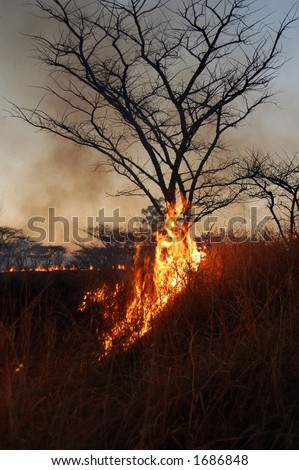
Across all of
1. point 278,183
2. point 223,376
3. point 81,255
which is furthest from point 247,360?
point 81,255

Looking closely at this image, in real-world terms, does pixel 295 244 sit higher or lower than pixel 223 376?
higher

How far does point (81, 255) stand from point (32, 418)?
1878 centimetres

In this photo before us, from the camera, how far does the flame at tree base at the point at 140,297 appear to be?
6145 mm

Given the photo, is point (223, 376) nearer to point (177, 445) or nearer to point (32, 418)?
point (177, 445)

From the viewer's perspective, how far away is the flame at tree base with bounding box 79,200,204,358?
614cm

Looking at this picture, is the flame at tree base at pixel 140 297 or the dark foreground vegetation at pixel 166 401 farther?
the flame at tree base at pixel 140 297

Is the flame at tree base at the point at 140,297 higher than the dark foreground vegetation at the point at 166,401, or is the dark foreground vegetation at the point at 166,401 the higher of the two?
the flame at tree base at the point at 140,297

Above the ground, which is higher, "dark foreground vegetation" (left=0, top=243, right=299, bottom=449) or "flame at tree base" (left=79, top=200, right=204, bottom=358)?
"flame at tree base" (left=79, top=200, right=204, bottom=358)

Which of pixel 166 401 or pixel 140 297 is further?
pixel 140 297

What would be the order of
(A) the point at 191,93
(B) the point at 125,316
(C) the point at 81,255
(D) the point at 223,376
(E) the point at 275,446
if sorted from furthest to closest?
(C) the point at 81,255 < (A) the point at 191,93 < (B) the point at 125,316 < (D) the point at 223,376 < (E) the point at 275,446

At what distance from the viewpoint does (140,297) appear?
685 cm

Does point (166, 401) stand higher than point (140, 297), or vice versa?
point (140, 297)

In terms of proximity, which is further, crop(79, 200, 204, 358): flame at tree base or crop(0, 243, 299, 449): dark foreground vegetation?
crop(79, 200, 204, 358): flame at tree base

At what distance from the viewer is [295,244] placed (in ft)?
24.9
